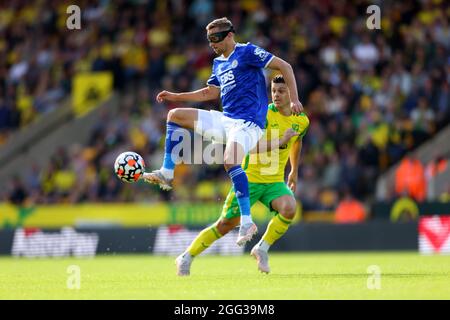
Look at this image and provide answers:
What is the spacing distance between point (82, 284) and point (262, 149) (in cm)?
257

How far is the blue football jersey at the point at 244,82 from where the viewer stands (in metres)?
11.0

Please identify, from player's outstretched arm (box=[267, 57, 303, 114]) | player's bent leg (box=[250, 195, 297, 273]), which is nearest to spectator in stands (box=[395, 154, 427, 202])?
player's bent leg (box=[250, 195, 297, 273])

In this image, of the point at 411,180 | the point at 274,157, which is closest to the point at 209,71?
the point at 411,180

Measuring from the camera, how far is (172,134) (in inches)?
435

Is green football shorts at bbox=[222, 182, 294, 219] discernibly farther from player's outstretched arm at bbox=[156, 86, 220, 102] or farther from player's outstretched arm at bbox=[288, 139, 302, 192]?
player's outstretched arm at bbox=[156, 86, 220, 102]

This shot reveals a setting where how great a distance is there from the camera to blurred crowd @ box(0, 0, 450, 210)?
2120 centimetres

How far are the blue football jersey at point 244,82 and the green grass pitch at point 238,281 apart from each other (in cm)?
180

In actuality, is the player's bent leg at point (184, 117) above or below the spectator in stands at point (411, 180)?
above

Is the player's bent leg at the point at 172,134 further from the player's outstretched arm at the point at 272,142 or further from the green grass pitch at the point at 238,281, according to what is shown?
the green grass pitch at the point at 238,281

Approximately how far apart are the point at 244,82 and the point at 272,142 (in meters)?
1.10

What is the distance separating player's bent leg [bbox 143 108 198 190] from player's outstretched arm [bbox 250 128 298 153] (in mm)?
883

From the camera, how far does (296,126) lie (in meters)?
12.3
